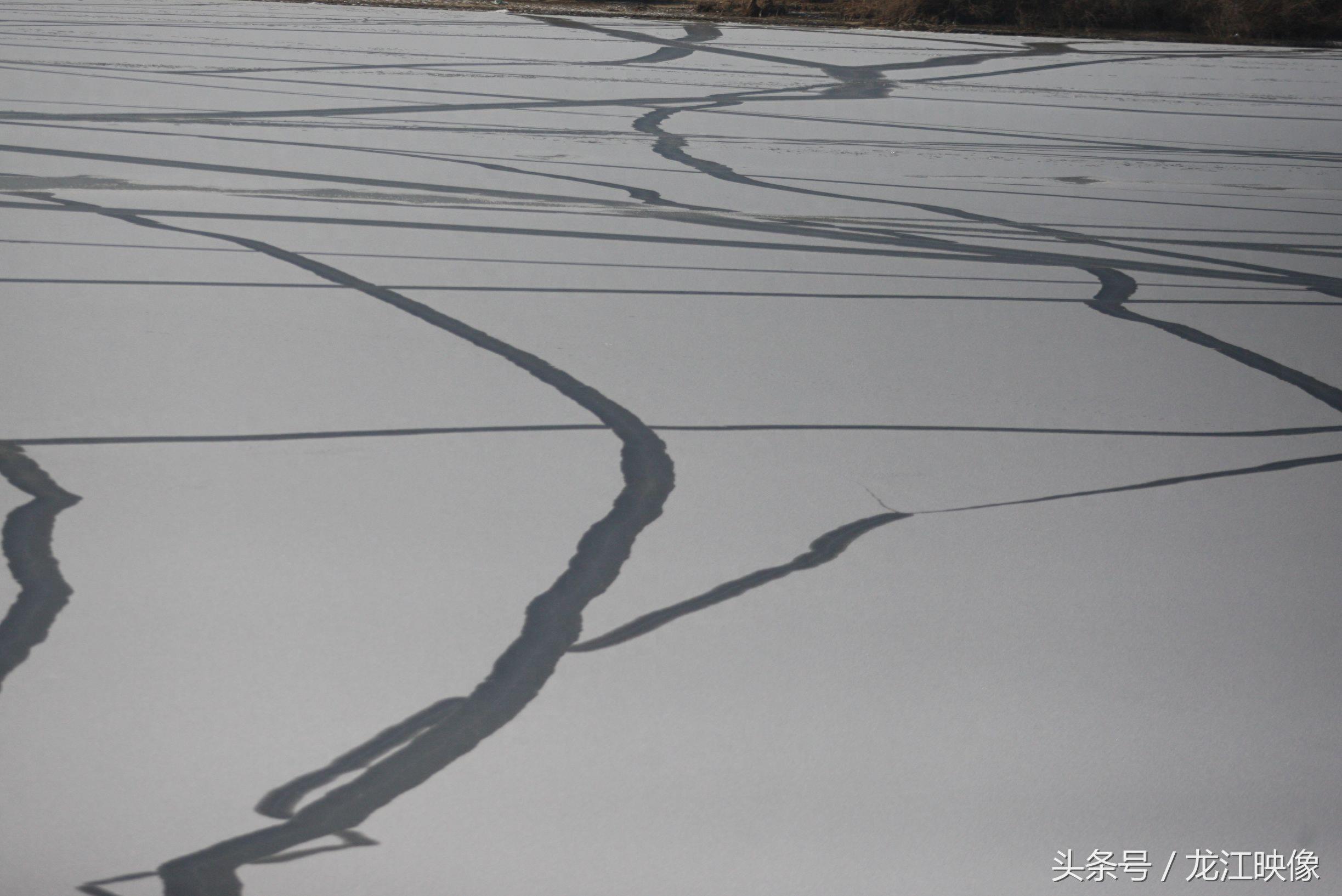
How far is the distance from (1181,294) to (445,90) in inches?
186

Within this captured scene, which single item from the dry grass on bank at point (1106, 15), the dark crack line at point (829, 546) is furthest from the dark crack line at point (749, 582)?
the dry grass on bank at point (1106, 15)

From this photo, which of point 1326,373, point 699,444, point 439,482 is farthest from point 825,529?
point 1326,373

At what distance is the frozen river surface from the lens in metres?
1.46

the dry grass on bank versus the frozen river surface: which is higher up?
the dry grass on bank

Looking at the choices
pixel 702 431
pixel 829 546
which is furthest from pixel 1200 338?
pixel 829 546

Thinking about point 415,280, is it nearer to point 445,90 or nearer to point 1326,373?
point 1326,373

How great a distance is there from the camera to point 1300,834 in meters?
1.50

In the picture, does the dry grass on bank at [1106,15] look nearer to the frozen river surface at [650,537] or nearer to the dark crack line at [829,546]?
the frozen river surface at [650,537]

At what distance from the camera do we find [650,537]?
2.10 meters

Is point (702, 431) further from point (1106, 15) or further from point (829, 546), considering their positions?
point (1106, 15)

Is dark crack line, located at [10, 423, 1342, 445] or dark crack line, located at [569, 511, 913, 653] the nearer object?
dark crack line, located at [569, 511, 913, 653]

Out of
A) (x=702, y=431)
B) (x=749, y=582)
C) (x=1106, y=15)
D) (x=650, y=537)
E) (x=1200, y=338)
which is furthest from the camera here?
(x=1106, y=15)

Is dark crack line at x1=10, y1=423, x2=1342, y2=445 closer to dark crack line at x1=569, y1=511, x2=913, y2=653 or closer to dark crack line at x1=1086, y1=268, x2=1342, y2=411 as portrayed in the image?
dark crack line at x1=1086, y1=268, x2=1342, y2=411

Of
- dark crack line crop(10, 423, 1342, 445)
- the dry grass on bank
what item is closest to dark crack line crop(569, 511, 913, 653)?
dark crack line crop(10, 423, 1342, 445)
